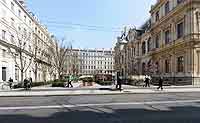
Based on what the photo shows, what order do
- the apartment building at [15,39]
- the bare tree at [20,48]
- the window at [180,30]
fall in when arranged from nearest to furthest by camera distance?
the window at [180,30]
the apartment building at [15,39]
the bare tree at [20,48]

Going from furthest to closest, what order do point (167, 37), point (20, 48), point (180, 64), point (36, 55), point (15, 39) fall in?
point (36, 55), point (15, 39), point (167, 37), point (20, 48), point (180, 64)

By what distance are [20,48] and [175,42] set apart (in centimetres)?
2740

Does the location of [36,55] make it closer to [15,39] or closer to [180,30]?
[15,39]

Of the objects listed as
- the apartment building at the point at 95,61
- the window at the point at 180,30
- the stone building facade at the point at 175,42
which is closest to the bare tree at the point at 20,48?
the stone building facade at the point at 175,42

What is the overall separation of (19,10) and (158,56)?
3045cm

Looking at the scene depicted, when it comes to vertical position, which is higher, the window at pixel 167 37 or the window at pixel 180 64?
the window at pixel 167 37

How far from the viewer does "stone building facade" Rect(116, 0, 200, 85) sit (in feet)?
127

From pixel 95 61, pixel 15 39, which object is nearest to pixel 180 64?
pixel 15 39

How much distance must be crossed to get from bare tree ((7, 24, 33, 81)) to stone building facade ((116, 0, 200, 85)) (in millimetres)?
23749

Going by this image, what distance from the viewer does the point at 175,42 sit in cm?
4516

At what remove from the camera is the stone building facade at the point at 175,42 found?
38812 mm

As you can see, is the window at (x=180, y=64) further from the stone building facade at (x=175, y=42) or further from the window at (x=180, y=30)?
the window at (x=180, y=30)

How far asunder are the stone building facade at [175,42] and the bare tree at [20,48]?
77.9 ft

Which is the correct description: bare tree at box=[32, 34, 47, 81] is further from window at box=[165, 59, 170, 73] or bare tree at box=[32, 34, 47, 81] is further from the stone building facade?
window at box=[165, 59, 170, 73]
